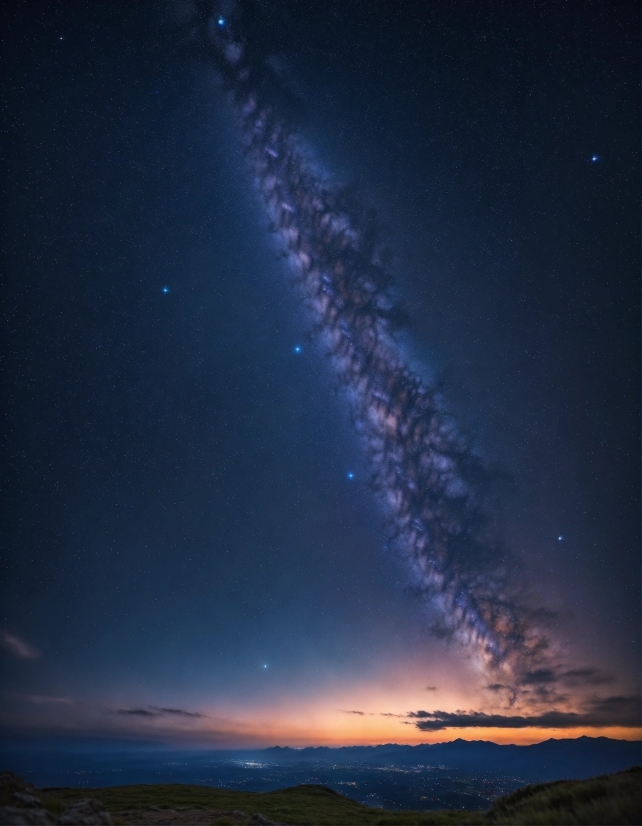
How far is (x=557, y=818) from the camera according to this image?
9.93 meters

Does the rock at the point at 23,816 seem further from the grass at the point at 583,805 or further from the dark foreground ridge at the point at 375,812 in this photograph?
the grass at the point at 583,805

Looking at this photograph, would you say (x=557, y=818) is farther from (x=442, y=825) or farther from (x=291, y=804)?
(x=291, y=804)

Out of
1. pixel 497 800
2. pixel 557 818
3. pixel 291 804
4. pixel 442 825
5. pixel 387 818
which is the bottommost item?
pixel 291 804

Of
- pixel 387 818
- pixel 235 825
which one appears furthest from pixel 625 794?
pixel 387 818

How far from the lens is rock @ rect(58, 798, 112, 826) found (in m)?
10.5

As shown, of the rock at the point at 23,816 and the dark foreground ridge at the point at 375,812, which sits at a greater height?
the rock at the point at 23,816

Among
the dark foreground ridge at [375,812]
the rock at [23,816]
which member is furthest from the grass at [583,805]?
the rock at [23,816]

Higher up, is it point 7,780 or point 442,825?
point 7,780

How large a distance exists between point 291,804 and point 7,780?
2810 centimetres

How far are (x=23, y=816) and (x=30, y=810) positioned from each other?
0.55 metres

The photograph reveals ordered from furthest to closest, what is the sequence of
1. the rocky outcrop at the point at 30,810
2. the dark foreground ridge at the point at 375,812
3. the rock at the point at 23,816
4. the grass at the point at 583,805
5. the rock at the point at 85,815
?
the rock at the point at 85,815 → the rocky outcrop at the point at 30,810 → the dark foreground ridge at the point at 375,812 → the rock at the point at 23,816 → the grass at the point at 583,805

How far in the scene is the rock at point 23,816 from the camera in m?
9.49

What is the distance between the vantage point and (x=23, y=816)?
9805 mm

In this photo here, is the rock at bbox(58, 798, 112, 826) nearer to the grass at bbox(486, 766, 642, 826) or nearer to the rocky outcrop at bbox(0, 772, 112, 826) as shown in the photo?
the rocky outcrop at bbox(0, 772, 112, 826)
